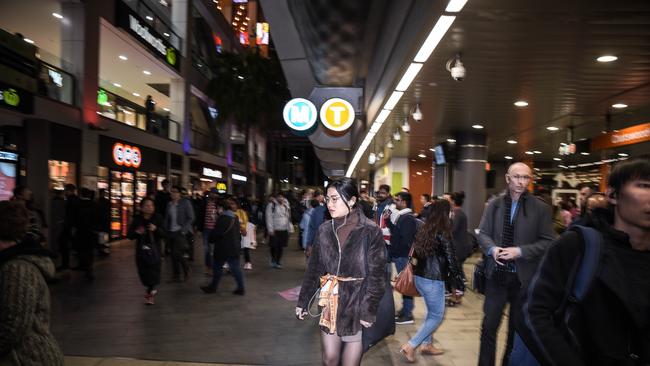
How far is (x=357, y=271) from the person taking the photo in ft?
12.0

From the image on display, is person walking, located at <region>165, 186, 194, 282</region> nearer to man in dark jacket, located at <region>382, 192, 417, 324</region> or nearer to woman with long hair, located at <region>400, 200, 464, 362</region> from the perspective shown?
man in dark jacket, located at <region>382, 192, 417, 324</region>

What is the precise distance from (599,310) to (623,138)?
44.8 ft

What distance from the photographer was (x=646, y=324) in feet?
5.45

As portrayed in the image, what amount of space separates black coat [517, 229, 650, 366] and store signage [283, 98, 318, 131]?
331 inches

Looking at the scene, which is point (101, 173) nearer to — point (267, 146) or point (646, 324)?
point (646, 324)

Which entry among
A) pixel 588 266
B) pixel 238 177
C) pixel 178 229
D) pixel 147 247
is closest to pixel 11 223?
pixel 588 266

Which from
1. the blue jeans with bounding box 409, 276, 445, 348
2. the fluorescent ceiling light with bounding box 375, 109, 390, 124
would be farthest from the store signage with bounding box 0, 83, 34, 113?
the blue jeans with bounding box 409, 276, 445, 348

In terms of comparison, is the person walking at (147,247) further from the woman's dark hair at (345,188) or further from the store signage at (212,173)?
the store signage at (212,173)

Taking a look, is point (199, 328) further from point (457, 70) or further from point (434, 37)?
point (457, 70)

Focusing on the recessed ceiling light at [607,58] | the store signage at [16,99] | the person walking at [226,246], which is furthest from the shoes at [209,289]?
the recessed ceiling light at [607,58]

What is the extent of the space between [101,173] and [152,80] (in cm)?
854

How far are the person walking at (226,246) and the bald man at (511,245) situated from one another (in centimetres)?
522

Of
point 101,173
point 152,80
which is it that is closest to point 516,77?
point 101,173

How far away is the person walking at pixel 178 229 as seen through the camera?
392 inches
